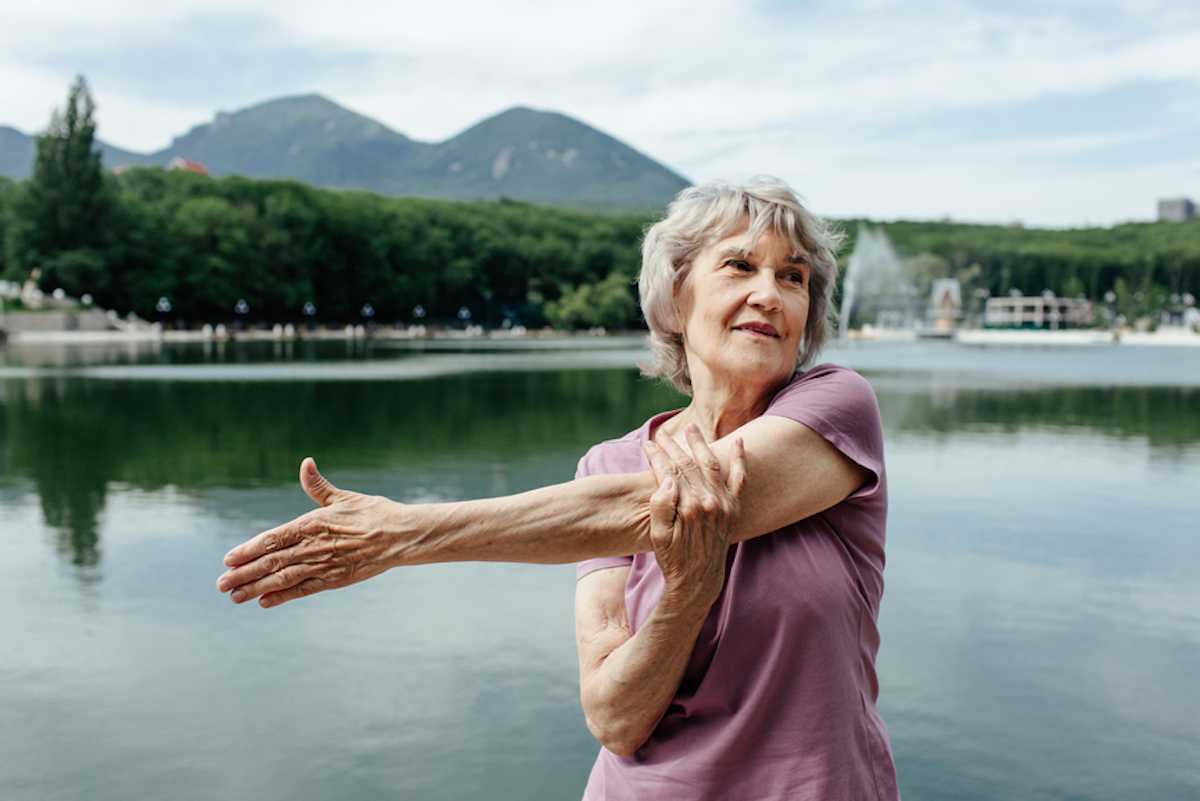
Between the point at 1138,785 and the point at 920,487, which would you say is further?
the point at 920,487

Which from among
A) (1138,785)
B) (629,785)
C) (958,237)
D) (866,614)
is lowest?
(1138,785)

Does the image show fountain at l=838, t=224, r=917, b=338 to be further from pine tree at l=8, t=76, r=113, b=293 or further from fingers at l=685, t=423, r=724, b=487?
fingers at l=685, t=423, r=724, b=487

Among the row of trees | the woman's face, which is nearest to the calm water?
the woman's face

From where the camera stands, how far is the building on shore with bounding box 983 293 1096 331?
12306 centimetres

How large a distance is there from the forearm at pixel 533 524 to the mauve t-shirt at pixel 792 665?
18 centimetres

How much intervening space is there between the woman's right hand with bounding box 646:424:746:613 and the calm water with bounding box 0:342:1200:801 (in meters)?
2.57

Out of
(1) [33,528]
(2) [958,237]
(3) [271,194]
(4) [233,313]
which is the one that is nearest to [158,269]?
(4) [233,313]

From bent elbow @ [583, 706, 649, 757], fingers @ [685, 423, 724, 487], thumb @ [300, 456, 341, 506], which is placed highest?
fingers @ [685, 423, 724, 487]

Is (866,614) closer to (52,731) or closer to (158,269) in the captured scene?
(52,731)

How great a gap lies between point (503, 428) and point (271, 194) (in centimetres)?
8007

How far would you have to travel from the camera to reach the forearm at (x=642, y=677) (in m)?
1.74

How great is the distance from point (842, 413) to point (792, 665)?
40 centimetres

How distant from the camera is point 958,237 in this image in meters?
128

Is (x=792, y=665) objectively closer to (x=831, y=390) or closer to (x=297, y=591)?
(x=831, y=390)
